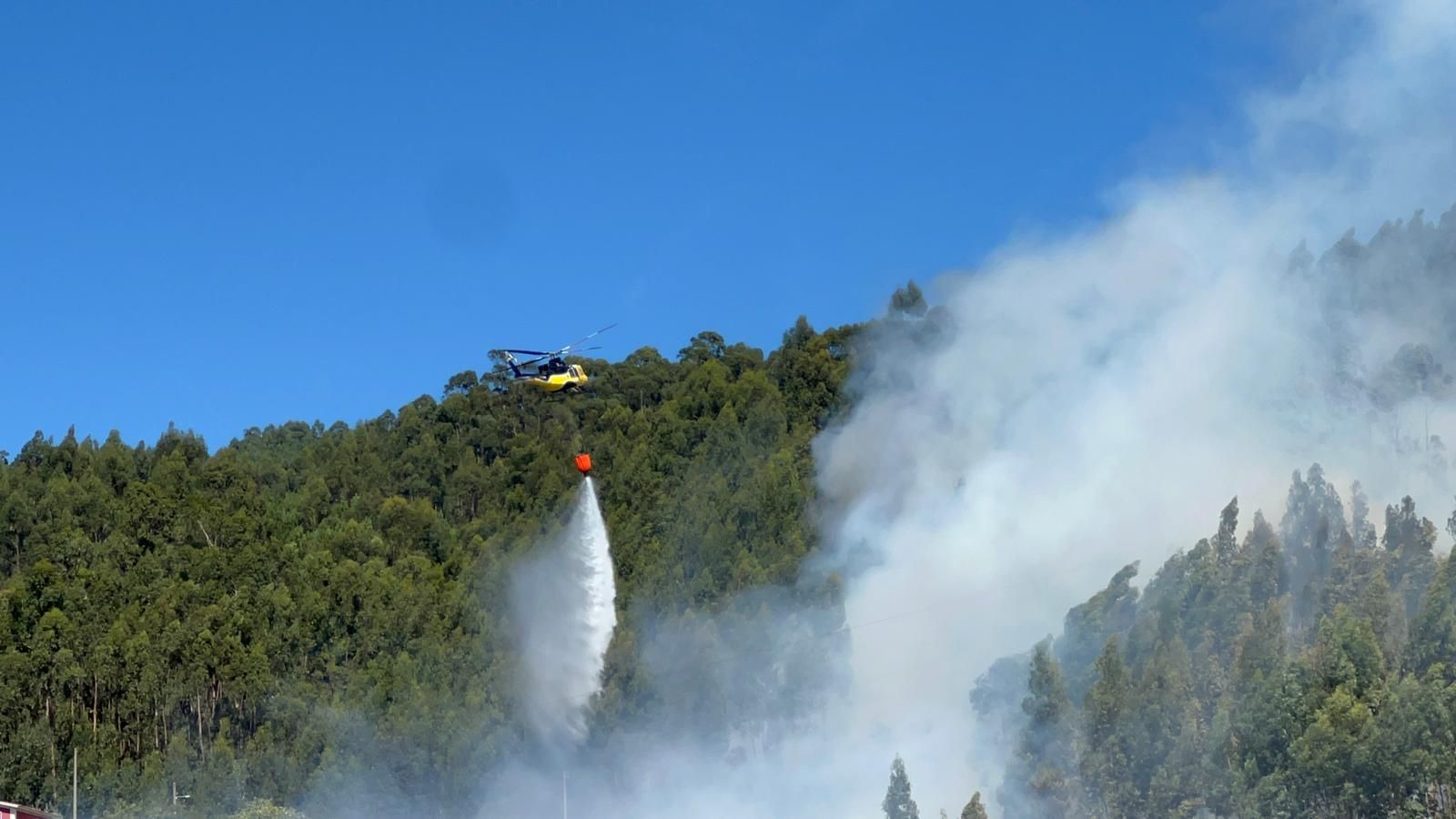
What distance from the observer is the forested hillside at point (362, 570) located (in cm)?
9019

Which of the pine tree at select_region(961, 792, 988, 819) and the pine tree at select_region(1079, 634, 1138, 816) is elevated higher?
the pine tree at select_region(1079, 634, 1138, 816)

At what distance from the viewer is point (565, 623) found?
10006 cm

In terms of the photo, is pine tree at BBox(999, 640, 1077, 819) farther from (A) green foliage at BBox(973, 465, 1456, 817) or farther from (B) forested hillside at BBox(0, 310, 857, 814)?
(B) forested hillside at BBox(0, 310, 857, 814)

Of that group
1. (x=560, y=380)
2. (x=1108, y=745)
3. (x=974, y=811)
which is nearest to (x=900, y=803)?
(x=974, y=811)

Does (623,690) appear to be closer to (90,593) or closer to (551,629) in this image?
(551,629)

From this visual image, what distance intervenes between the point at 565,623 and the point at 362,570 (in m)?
19.9

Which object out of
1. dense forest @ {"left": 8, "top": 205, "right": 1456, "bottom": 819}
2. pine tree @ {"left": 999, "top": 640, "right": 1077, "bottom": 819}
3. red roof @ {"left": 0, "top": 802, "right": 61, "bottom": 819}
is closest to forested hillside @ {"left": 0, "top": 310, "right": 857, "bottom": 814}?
dense forest @ {"left": 8, "top": 205, "right": 1456, "bottom": 819}

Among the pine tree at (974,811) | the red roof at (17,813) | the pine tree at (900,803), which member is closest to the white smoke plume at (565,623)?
the pine tree at (900,803)

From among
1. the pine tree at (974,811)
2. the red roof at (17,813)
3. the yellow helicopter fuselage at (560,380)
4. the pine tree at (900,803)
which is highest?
the yellow helicopter fuselage at (560,380)

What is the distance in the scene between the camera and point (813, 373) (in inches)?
5551

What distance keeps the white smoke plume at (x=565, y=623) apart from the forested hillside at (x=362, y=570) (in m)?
1.29

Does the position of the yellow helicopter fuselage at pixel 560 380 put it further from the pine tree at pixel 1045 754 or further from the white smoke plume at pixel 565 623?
the pine tree at pixel 1045 754

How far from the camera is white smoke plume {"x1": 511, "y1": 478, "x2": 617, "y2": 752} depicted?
91.0 metres

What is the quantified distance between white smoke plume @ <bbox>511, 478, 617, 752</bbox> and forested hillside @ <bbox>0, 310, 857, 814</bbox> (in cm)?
129
